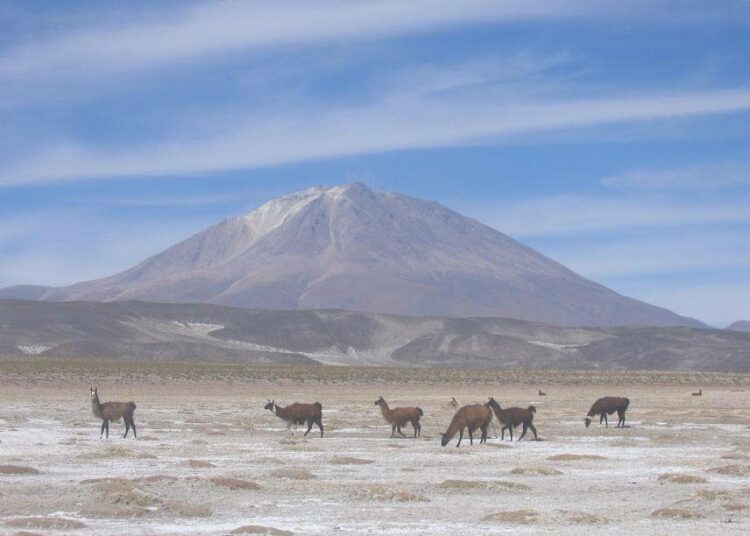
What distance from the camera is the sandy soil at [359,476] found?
16.8m

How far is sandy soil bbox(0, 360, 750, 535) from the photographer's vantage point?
16828 millimetres

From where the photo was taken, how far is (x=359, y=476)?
22.9m

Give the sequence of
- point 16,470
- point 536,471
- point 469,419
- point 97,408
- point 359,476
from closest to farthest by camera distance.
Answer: point 16,470, point 359,476, point 536,471, point 469,419, point 97,408

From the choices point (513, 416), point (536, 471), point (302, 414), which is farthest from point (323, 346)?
point (536, 471)

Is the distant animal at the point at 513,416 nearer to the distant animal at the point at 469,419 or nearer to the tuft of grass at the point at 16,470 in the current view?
the distant animal at the point at 469,419

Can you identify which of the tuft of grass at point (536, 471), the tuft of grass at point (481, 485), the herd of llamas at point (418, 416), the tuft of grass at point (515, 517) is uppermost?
the herd of llamas at point (418, 416)

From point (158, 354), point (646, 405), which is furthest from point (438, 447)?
point (158, 354)

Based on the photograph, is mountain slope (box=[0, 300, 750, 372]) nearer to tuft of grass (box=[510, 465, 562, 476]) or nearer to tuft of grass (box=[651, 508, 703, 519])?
tuft of grass (box=[510, 465, 562, 476])

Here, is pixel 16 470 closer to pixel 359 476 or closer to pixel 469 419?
pixel 359 476

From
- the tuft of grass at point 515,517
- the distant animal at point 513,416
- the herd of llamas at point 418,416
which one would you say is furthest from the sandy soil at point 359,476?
the distant animal at point 513,416

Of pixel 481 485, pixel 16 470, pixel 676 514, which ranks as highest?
pixel 16 470

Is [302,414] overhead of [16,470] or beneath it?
overhead

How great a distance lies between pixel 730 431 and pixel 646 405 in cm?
2126

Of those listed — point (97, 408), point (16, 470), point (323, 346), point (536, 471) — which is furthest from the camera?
point (323, 346)
